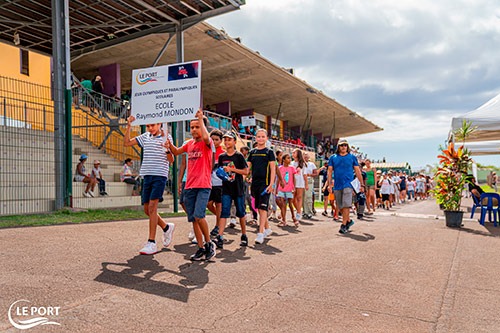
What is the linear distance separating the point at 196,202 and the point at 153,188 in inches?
25.5

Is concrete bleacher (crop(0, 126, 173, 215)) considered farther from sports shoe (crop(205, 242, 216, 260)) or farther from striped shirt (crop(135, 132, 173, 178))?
sports shoe (crop(205, 242, 216, 260))

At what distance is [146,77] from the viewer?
7.29 m

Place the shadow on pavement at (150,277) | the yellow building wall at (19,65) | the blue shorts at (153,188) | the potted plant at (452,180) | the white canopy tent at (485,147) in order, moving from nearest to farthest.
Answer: the shadow on pavement at (150,277) < the blue shorts at (153,188) < the potted plant at (452,180) < the white canopy tent at (485,147) < the yellow building wall at (19,65)

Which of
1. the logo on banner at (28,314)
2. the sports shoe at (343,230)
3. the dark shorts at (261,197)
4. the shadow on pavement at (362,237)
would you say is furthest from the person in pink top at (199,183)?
the sports shoe at (343,230)

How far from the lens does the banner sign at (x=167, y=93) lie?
6574mm

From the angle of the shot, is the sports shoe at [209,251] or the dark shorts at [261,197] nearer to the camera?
the sports shoe at [209,251]

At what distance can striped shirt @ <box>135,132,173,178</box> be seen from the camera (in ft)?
17.6

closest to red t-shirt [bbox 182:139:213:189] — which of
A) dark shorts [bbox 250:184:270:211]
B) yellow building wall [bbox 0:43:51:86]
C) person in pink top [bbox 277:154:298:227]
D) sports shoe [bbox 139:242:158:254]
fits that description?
sports shoe [bbox 139:242:158:254]

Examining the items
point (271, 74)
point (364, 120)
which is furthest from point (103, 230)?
point (364, 120)

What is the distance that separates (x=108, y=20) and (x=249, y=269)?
11.9 metres

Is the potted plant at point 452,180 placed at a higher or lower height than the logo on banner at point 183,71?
lower

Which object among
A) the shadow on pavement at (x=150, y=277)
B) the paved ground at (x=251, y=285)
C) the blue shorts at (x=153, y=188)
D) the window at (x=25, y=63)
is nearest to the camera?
the paved ground at (x=251, y=285)

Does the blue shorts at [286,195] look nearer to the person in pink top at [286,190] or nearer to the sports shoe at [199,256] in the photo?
the person in pink top at [286,190]

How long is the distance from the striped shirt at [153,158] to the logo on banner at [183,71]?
1.52m
